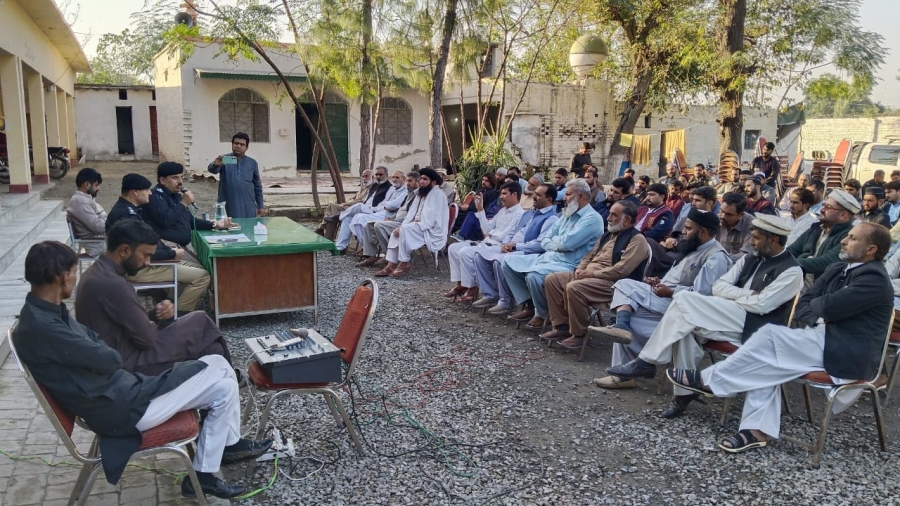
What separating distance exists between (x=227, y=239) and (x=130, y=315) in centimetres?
299

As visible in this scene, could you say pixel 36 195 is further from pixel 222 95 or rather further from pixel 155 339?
pixel 155 339

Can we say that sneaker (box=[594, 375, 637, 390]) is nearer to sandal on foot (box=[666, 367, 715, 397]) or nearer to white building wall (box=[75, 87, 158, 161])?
sandal on foot (box=[666, 367, 715, 397])

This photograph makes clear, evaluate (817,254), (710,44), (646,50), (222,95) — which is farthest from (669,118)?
(817,254)

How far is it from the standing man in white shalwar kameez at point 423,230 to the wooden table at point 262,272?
6.93 ft

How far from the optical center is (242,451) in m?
3.36

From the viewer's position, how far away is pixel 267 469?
357 centimetres

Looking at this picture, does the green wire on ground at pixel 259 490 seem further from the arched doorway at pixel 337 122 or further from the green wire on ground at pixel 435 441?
the arched doorway at pixel 337 122

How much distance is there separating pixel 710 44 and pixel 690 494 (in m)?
13.1

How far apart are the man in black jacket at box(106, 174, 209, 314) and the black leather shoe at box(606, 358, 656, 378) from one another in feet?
11.7

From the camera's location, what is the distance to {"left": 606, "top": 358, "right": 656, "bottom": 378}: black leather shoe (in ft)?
15.1

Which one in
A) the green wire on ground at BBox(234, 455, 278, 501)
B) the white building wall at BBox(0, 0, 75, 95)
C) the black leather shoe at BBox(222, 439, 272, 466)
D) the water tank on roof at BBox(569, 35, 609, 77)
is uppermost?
the water tank on roof at BBox(569, 35, 609, 77)

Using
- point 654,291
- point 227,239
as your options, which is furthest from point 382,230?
point 654,291

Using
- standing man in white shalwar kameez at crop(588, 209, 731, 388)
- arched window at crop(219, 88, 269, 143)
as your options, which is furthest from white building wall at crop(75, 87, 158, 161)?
standing man in white shalwar kameez at crop(588, 209, 731, 388)

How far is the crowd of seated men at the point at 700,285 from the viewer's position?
12.5ft
